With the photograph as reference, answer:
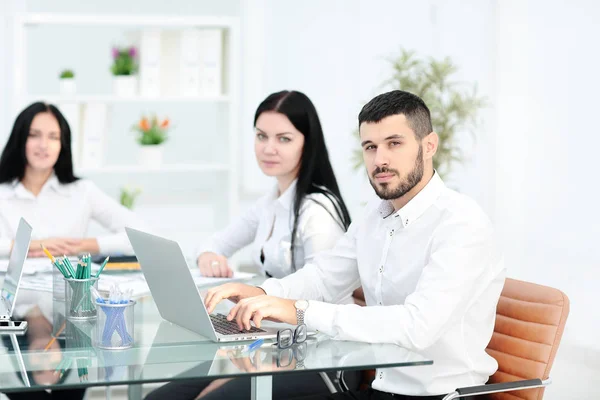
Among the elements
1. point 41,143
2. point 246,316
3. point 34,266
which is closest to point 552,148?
point 41,143

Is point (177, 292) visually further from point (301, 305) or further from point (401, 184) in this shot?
point (401, 184)

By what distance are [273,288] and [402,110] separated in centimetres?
57

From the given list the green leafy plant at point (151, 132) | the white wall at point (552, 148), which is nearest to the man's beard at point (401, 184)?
the green leafy plant at point (151, 132)

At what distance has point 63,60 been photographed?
4258 millimetres

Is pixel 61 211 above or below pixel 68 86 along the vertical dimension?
below

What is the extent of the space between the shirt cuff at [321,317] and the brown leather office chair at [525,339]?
306 millimetres

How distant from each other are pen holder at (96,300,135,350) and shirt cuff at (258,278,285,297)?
0.51m

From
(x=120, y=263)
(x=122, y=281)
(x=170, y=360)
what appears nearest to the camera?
(x=170, y=360)

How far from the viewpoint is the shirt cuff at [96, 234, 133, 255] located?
310cm

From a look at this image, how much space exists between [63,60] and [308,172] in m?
2.04

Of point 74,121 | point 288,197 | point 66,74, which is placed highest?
point 66,74

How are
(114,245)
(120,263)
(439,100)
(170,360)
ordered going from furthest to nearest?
(439,100) < (114,245) < (120,263) < (170,360)

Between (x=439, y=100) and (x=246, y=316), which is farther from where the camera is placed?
(x=439, y=100)

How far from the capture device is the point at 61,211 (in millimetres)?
3398
